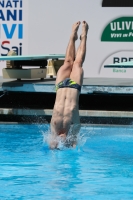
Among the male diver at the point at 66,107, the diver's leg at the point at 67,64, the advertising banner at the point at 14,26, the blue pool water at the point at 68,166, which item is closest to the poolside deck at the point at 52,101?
the blue pool water at the point at 68,166

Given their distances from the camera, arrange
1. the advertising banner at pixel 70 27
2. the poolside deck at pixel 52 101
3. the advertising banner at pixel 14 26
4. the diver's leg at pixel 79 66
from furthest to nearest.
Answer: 1. the advertising banner at pixel 14 26
2. the advertising banner at pixel 70 27
3. the poolside deck at pixel 52 101
4. the diver's leg at pixel 79 66

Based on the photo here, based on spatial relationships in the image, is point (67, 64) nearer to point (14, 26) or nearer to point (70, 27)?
point (70, 27)

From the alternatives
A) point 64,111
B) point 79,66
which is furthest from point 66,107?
point 79,66

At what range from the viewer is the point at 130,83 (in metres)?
10.2

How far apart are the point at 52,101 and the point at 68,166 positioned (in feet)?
12.1

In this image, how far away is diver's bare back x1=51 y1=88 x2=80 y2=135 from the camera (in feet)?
24.0

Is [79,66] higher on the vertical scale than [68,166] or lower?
higher

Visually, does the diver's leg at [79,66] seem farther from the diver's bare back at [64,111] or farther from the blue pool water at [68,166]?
the blue pool water at [68,166]

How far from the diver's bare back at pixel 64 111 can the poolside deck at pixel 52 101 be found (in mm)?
2082

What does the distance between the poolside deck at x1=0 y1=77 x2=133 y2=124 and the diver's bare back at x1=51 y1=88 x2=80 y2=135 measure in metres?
2.08

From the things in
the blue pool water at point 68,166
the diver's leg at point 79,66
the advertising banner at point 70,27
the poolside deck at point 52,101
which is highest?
the advertising banner at point 70,27

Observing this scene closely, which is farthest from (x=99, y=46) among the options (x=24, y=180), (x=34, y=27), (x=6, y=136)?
(x=24, y=180)

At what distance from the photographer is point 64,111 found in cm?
743

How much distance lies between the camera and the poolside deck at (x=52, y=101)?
9642 mm
